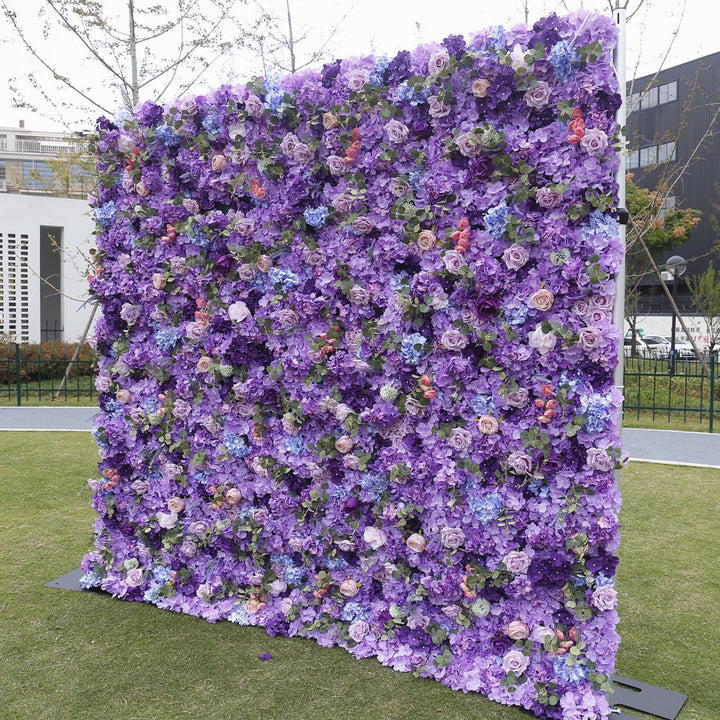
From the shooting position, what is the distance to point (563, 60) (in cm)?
295

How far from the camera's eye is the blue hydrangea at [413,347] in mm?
3340

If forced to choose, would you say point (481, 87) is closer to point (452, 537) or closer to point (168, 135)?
point (168, 135)

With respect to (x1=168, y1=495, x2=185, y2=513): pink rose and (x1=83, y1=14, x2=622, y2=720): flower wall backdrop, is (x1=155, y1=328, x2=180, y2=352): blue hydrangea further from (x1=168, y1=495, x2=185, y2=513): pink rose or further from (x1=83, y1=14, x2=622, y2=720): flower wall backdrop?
(x1=168, y1=495, x2=185, y2=513): pink rose

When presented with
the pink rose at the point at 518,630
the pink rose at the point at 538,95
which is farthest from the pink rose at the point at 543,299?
the pink rose at the point at 518,630

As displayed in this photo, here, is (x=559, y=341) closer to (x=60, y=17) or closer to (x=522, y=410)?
Result: (x=522, y=410)

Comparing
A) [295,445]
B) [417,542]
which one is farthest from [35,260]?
[417,542]

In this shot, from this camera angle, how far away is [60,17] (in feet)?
39.1

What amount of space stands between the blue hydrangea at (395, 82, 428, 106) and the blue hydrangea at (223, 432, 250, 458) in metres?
2.06

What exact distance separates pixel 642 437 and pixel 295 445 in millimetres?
7818

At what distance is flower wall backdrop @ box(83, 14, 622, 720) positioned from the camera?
304 centimetres

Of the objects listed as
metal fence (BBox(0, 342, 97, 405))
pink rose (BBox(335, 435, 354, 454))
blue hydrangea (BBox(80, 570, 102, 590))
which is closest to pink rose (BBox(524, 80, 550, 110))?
pink rose (BBox(335, 435, 354, 454))

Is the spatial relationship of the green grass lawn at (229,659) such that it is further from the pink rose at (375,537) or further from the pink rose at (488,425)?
the pink rose at (488,425)

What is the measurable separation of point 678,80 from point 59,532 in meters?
33.4

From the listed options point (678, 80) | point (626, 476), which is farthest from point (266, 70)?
point (678, 80)
